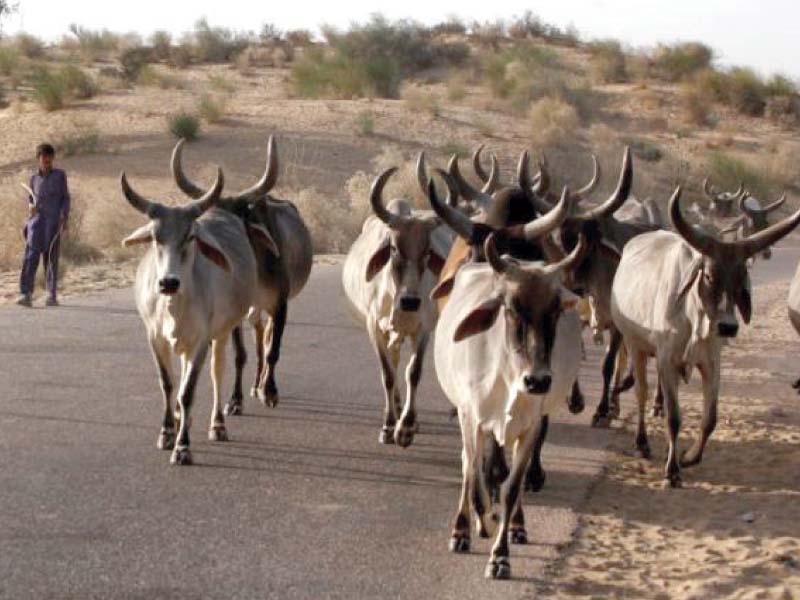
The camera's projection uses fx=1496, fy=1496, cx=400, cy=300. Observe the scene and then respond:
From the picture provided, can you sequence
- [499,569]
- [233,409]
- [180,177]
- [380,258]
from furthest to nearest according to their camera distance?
[233,409]
[180,177]
[380,258]
[499,569]

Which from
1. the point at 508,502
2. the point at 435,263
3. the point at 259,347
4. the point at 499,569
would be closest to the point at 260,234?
the point at 259,347

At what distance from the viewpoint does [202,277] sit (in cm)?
997

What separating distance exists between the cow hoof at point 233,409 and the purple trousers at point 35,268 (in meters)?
6.15

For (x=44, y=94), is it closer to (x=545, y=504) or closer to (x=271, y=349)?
(x=271, y=349)

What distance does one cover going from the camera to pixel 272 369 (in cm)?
1152

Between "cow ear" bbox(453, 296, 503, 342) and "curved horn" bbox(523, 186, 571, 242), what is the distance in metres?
1.03

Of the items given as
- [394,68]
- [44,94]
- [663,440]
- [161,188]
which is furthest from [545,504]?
[394,68]

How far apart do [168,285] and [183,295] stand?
0.51m

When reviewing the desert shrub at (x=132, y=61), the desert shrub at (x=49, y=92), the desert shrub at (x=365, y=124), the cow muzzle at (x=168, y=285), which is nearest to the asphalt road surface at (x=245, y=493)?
the cow muzzle at (x=168, y=285)

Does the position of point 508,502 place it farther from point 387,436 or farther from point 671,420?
point 387,436

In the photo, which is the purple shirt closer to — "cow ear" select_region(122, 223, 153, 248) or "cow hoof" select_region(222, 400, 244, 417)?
"cow hoof" select_region(222, 400, 244, 417)

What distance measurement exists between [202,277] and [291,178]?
78.5ft

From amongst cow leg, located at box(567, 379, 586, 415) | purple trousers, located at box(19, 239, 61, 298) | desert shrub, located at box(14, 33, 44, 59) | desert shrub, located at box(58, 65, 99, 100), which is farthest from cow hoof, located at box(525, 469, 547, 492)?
desert shrub, located at box(14, 33, 44, 59)

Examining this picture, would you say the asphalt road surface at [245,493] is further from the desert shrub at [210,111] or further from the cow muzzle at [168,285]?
the desert shrub at [210,111]
